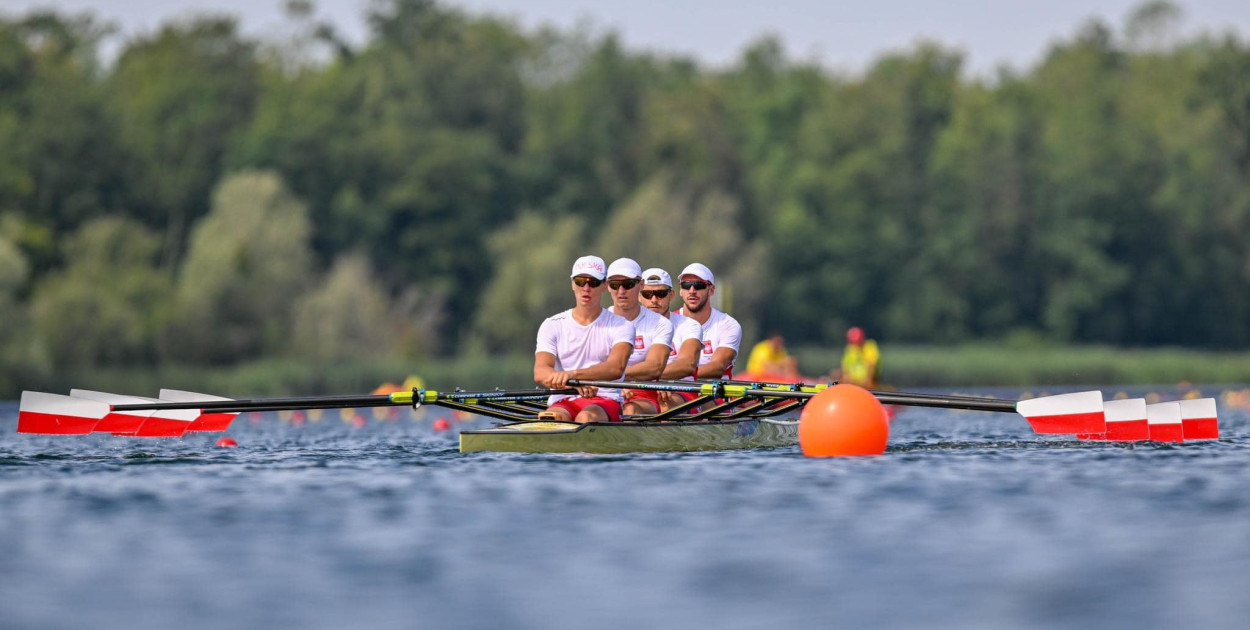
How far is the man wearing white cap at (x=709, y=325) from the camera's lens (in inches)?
688

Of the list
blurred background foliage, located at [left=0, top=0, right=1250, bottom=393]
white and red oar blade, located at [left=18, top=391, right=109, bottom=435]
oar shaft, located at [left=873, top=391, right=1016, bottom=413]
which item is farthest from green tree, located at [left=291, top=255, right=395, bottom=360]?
oar shaft, located at [left=873, top=391, right=1016, bottom=413]

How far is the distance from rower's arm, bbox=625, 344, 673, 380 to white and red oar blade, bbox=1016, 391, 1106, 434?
10.4 ft

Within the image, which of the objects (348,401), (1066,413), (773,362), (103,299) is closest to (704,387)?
(348,401)

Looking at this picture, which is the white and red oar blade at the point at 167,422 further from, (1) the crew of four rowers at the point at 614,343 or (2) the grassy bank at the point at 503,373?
(2) the grassy bank at the point at 503,373

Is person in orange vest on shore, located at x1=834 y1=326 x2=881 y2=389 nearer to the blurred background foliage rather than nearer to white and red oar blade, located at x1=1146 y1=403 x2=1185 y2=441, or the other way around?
white and red oar blade, located at x1=1146 y1=403 x2=1185 y2=441

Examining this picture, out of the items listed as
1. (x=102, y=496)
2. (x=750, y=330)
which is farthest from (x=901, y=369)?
(x=102, y=496)

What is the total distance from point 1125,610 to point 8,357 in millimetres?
33526

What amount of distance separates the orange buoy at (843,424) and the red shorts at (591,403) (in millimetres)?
1775

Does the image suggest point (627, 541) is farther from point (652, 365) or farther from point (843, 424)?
point (652, 365)

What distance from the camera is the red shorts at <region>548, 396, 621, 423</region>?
604 inches

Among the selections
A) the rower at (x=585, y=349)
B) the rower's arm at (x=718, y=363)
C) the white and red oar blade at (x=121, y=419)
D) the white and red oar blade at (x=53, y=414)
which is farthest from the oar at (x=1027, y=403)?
the white and red oar blade at (x=53, y=414)

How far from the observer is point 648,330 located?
16094 mm

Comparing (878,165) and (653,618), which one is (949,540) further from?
(878,165)

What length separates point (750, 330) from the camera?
6044cm
